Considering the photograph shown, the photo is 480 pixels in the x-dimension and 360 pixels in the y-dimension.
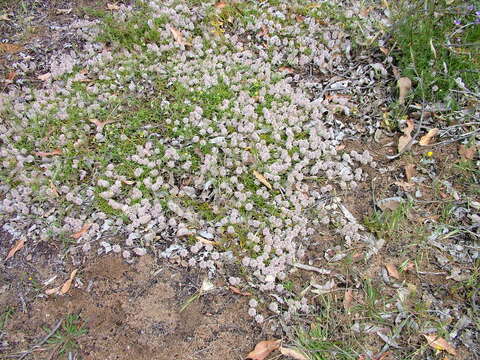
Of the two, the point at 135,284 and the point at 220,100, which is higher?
the point at 220,100

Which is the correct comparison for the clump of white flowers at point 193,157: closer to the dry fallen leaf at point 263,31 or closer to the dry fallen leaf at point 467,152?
the dry fallen leaf at point 263,31

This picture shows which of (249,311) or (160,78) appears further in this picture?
(160,78)

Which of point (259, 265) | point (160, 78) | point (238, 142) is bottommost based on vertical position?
point (259, 265)

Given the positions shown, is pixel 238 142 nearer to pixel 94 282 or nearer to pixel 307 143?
A: pixel 307 143

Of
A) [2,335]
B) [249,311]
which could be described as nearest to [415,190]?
[249,311]

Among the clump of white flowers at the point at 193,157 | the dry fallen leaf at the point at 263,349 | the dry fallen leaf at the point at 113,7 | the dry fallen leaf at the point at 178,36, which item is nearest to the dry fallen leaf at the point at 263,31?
the clump of white flowers at the point at 193,157

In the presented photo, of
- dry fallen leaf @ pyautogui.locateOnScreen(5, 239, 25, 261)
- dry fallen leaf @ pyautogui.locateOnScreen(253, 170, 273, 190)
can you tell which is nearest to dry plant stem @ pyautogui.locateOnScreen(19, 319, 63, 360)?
dry fallen leaf @ pyautogui.locateOnScreen(5, 239, 25, 261)
